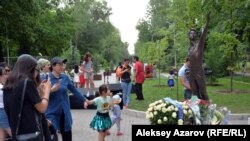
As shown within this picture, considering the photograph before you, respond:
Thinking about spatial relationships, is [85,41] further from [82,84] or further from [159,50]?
[82,84]

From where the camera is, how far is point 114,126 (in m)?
11.5

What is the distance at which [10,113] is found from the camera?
459 centimetres

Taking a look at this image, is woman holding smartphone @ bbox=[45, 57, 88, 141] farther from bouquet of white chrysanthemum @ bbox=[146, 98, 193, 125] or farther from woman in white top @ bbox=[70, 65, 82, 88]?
woman in white top @ bbox=[70, 65, 82, 88]

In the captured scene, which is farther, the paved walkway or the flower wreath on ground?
the paved walkway

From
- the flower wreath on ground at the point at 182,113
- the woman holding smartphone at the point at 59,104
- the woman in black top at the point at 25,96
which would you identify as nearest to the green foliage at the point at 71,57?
the woman holding smartphone at the point at 59,104

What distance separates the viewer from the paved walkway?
10037mm

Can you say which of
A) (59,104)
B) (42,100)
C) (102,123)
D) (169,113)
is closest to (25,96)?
(42,100)

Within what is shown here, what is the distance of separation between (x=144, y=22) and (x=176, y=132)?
80.0 metres

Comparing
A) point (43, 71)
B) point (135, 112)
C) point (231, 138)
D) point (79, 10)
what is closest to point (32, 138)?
point (231, 138)

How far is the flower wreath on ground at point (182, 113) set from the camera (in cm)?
617

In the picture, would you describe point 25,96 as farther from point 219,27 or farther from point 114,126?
point 219,27

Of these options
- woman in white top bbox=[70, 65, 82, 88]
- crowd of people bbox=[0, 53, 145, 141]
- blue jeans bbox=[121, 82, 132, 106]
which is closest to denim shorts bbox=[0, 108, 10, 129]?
crowd of people bbox=[0, 53, 145, 141]

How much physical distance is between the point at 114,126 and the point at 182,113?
552 cm

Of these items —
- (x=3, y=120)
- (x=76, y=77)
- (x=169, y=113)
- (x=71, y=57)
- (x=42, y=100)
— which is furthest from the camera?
(x=71, y=57)
